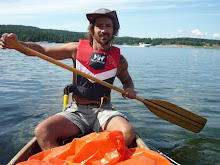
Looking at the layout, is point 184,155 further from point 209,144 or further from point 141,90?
point 141,90

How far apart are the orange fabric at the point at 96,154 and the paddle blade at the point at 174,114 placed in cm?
159

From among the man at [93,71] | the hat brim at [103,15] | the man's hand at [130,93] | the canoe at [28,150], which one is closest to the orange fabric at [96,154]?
the canoe at [28,150]

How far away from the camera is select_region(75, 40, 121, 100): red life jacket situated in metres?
3.66

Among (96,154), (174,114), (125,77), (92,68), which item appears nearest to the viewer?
(96,154)

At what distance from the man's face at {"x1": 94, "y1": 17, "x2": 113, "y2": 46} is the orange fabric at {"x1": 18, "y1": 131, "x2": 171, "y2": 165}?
1523 mm

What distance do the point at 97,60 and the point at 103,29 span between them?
47 cm

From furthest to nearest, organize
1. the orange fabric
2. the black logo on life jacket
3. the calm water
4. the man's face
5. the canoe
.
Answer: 1. the calm water
2. the black logo on life jacket
3. the man's face
4. the canoe
5. the orange fabric

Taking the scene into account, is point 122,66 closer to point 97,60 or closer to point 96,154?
point 97,60

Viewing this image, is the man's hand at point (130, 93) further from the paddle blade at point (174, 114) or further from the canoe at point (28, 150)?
the canoe at point (28, 150)

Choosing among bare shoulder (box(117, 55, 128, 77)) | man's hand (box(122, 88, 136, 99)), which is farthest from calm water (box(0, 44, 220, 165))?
bare shoulder (box(117, 55, 128, 77))

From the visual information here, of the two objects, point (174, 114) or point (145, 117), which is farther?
point (145, 117)

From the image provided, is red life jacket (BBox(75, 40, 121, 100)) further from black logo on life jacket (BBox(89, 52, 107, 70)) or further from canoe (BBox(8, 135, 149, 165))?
canoe (BBox(8, 135, 149, 165))

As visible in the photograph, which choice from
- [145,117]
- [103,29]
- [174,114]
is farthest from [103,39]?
[145,117]

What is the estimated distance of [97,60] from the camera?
3709mm
